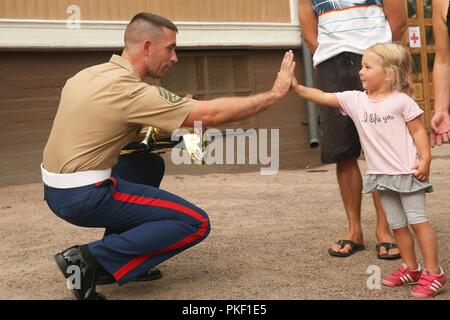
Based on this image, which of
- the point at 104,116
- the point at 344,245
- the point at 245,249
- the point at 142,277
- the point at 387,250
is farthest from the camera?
the point at 245,249

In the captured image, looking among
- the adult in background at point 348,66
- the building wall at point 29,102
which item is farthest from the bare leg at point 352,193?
the building wall at point 29,102

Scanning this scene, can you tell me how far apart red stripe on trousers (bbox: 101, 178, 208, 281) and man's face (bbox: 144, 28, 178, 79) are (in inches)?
24.4

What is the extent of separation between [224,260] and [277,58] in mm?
6078

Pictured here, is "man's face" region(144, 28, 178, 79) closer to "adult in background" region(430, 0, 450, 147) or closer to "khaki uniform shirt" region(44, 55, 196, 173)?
"khaki uniform shirt" region(44, 55, 196, 173)

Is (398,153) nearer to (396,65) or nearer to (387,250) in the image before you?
(396,65)

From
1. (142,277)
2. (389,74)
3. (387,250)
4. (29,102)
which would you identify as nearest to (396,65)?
(389,74)

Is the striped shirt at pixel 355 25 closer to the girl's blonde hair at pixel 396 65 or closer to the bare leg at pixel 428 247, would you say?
the girl's blonde hair at pixel 396 65

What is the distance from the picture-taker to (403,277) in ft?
12.9

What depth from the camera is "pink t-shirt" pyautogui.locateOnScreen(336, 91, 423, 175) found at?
3852mm

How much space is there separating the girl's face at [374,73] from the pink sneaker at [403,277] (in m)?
0.91

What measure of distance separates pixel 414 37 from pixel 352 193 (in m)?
7.91

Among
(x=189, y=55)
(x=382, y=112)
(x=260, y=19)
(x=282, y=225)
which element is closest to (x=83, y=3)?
(x=189, y=55)

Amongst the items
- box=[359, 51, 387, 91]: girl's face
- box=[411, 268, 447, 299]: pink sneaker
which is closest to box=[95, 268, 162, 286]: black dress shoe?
box=[411, 268, 447, 299]: pink sneaker

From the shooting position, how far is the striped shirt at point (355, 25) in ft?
15.3
